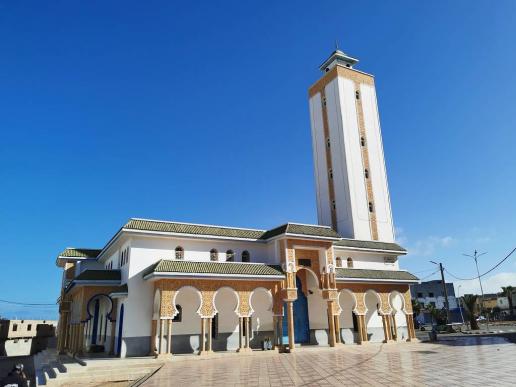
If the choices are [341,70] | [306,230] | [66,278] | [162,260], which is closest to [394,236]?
[306,230]

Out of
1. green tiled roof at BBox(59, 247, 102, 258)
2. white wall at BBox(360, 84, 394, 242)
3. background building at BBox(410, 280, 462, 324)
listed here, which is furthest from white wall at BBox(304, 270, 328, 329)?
background building at BBox(410, 280, 462, 324)

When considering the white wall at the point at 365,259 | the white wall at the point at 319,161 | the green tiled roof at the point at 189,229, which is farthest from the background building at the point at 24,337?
the white wall at the point at 365,259

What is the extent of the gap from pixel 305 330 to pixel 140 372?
11879mm

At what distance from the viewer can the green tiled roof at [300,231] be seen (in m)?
22.5

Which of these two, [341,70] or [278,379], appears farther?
[341,70]

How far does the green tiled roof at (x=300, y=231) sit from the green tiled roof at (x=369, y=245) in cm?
227

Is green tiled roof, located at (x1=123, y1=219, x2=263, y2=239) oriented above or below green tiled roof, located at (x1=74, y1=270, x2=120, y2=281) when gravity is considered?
above

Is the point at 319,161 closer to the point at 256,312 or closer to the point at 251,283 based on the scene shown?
the point at 256,312

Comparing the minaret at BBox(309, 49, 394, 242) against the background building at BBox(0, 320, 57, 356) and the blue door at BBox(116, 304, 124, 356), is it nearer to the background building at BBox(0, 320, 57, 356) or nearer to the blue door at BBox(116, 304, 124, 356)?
the blue door at BBox(116, 304, 124, 356)

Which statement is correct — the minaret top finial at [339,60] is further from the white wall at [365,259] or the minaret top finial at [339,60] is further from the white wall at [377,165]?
the white wall at [365,259]

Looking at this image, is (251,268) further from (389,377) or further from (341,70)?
(341,70)

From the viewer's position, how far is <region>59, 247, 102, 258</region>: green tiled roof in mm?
26328

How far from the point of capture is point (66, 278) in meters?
25.8

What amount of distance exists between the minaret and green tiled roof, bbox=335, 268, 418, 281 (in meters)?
3.85
